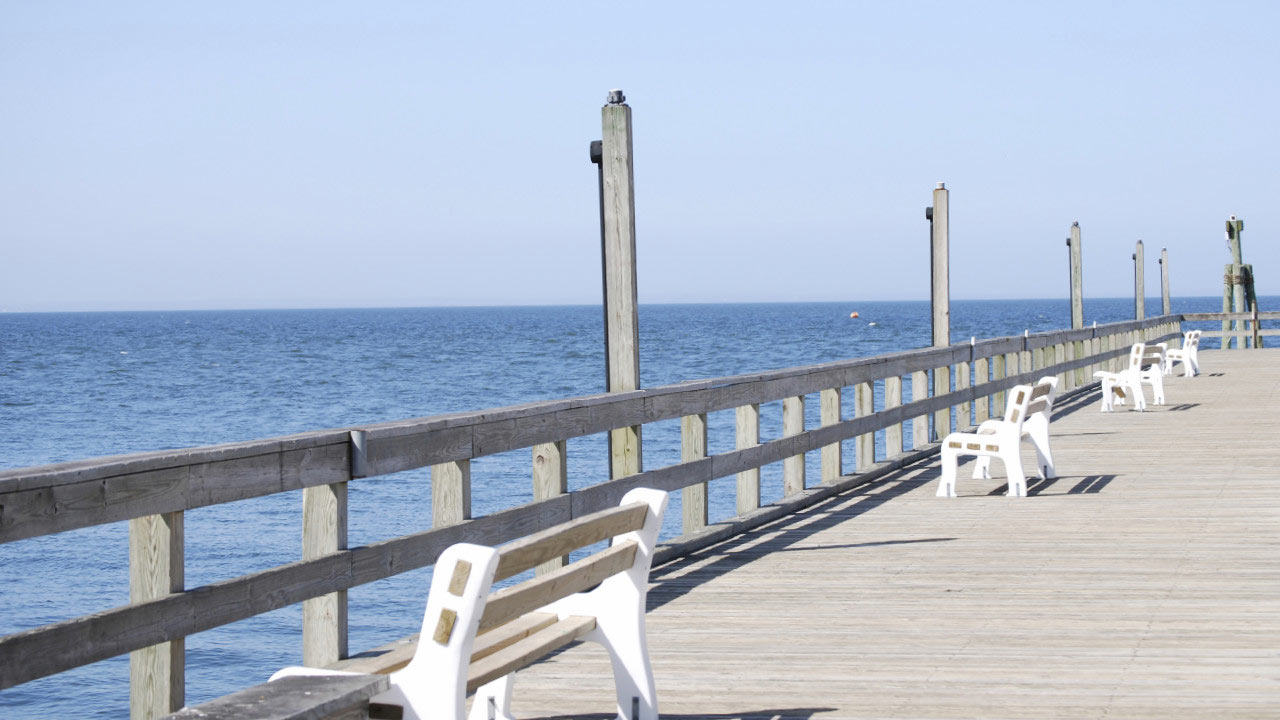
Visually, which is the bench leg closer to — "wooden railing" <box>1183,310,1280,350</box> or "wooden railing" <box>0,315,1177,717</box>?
"wooden railing" <box>0,315,1177,717</box>

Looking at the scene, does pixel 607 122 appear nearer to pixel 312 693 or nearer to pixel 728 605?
pixel 728 605

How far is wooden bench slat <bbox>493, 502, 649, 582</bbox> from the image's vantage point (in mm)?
3863

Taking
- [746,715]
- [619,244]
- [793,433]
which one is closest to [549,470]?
[619,244]

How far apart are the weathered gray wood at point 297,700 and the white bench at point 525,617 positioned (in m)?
0.10

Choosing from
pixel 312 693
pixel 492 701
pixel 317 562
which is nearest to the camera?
pixel 312 693

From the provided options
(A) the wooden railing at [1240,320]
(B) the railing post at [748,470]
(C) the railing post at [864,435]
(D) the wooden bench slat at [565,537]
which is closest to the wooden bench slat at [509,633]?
(D) the wooden bench slat at [565,537]

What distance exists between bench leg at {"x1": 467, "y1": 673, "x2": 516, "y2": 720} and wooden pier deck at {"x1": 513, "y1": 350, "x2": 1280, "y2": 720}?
484 millimetres

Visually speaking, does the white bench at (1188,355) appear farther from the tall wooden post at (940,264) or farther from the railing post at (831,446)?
the railing post at (831,446)

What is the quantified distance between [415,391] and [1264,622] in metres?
52.4

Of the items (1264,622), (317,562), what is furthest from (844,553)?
(317,562)

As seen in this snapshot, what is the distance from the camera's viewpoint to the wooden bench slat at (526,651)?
4.06m

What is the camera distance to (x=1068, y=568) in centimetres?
826

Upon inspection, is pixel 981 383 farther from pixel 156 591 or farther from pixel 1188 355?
pixel 156 591

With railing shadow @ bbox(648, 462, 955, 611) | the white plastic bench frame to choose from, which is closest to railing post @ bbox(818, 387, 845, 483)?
railing shadow @ bbox(648, 462, 955, 611)
